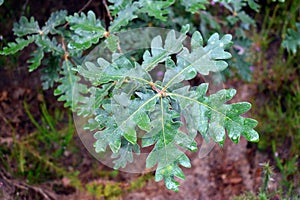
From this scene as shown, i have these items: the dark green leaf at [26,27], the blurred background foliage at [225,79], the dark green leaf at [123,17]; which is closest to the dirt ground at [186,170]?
the blurred background foliage at [225,79]

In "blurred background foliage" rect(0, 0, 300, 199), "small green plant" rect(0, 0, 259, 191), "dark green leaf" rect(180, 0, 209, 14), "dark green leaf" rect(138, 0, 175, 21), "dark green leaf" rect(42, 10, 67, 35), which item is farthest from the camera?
"blurred background foliage" rect(0, 0, 300, 199)

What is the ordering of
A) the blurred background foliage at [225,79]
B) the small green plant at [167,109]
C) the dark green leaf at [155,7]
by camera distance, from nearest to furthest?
1. the small green plant at [167,109]
2. the dark green leaf at [155,7]
3. the blurred background foliage at [225,79]

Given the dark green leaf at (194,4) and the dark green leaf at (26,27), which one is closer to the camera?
the dark green leaf at (194,4)

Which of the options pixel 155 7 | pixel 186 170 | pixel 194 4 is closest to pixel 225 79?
pixel 186 170

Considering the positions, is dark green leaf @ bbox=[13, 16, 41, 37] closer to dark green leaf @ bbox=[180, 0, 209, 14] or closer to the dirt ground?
the dirt ground

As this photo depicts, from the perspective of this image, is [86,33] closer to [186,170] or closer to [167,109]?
[167,109]

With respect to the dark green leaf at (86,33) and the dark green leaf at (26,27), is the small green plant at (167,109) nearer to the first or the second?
the dark green leaf at (86,33)

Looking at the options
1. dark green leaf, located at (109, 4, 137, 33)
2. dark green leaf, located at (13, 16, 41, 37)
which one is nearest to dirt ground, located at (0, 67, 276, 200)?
dark green leaf, located at (13, 16, 41, 37)

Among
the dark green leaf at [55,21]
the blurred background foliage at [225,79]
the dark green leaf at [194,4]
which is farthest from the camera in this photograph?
the blurred background foliage at [225,79]

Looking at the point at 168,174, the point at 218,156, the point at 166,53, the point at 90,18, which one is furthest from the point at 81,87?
the point at 218,156

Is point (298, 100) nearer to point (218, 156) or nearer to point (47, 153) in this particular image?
point (218, 156)

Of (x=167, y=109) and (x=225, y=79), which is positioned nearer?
(x=167, y=109)
